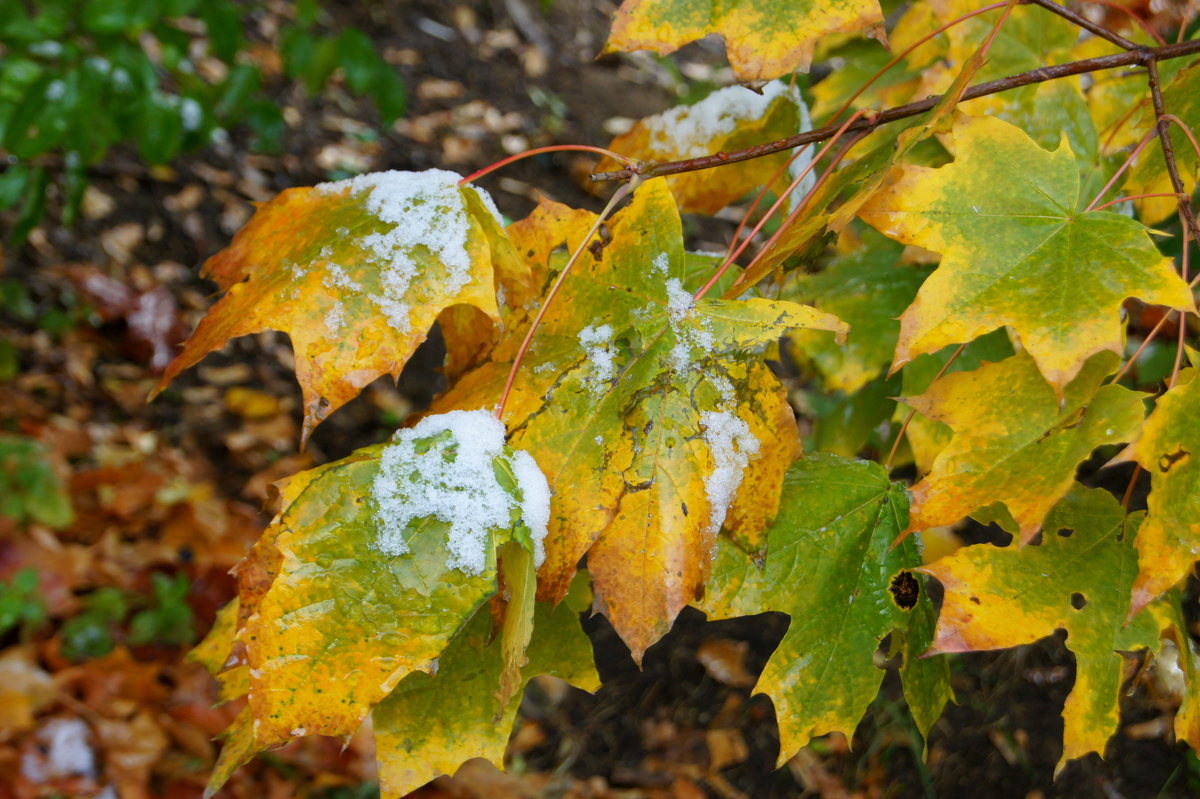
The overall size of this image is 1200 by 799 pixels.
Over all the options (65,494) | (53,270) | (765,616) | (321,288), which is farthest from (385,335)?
(53,270)

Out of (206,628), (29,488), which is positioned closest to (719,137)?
(206,628)

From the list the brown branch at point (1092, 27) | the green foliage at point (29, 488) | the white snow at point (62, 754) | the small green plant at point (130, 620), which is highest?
the brown branch at point (1092, 27)

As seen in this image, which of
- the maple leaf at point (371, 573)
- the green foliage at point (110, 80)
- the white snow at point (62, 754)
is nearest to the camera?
the maple leaf at point (371, 573)

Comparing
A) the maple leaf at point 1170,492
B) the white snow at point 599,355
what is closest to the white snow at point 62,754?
the white snow at point 599,355

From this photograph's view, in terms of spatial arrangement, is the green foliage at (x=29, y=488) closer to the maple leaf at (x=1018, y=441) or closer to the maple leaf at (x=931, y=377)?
the maple leaf at (x=931, y=377)

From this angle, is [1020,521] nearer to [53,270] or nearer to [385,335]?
[385,335]

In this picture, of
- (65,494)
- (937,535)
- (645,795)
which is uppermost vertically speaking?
(937,535)

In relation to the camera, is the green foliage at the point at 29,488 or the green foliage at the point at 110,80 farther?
the green foliage at the point at 29,488

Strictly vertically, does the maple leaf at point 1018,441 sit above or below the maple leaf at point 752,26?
below

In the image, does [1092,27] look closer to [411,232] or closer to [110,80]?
[411,232]
